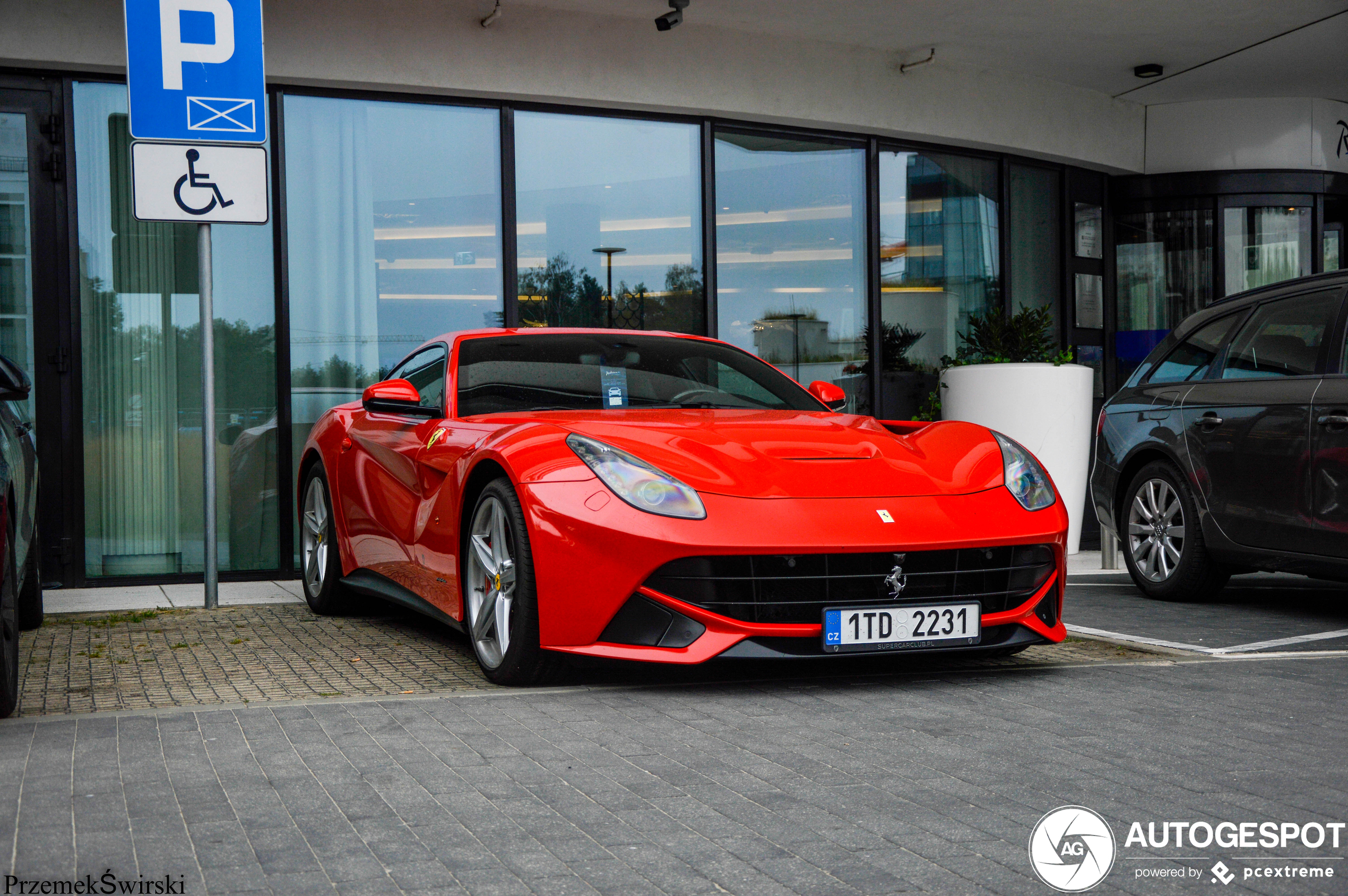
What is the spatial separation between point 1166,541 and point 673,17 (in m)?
4.56

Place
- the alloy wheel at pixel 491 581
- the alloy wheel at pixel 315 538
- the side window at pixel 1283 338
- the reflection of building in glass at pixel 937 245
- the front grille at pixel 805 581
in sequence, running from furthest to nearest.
Result: the reflection of building in glass at pixel 937 245
the alloy wheel at pixel 315 538
the side window at pixel 1283 338
the alloy wheel at pixel 491 581
the front grille at pixel 805 581

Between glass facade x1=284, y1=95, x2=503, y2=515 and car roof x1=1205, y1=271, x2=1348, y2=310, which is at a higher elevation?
glass facade x1=284, y1=95, x2=503, y2=515

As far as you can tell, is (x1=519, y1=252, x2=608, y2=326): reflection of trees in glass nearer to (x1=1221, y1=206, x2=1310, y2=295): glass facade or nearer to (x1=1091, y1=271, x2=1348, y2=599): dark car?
(x1=1091, y1=271, x2=1348, y2=599): dark car

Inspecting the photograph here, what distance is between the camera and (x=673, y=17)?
27.9 feet

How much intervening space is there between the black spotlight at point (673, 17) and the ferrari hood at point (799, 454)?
4426 mm

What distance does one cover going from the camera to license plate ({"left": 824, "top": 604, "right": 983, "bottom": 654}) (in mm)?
3971

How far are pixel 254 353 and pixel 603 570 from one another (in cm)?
522

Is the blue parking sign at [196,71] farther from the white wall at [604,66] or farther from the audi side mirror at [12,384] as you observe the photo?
the audi side mirror at [12,384]

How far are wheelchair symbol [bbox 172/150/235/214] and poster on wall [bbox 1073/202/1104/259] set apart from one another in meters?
7.85

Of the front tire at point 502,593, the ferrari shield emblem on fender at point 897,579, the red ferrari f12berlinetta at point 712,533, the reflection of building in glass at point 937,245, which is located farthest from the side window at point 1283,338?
the reflection of building in glass at point 937,245

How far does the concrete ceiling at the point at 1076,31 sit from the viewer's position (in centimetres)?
884

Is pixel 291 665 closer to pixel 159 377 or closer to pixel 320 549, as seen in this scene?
pixel 320 549

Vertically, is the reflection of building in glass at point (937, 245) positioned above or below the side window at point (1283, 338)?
above

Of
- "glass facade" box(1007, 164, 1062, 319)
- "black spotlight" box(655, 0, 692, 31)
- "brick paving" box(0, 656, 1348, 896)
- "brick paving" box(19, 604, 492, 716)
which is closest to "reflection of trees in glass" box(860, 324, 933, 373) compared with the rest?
"glass facade" box(1007, 164, 1062, 319)
